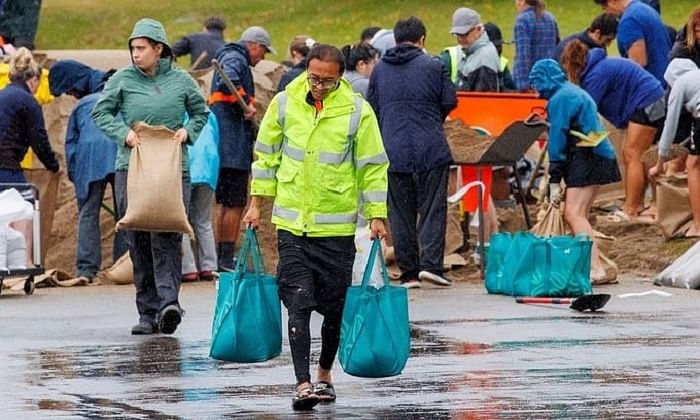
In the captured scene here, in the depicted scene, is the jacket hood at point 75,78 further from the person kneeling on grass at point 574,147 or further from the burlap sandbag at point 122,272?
the person kneeling on grass at point 574,147

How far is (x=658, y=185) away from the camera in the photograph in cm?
1700

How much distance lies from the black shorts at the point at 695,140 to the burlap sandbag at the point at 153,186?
5239 millimetres

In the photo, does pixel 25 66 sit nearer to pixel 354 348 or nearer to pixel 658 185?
pixel 658 185

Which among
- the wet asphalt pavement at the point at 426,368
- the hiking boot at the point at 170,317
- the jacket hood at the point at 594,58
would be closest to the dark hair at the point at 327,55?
the wet asphalt pavement at the point at 426,368

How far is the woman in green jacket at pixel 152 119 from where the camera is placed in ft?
40.5

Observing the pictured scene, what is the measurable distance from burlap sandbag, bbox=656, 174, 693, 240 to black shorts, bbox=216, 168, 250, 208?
145 inches

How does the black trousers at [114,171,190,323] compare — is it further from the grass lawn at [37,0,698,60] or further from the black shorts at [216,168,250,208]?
the grass lawn at [37,0,698,60]

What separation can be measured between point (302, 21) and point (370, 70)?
29164 millimetres

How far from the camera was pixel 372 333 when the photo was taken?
9250 mm

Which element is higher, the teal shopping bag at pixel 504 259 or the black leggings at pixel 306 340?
the black leggings at pixel 306 340

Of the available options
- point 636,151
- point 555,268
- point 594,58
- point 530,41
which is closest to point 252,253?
point 555,268

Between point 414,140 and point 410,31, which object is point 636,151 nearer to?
point 414,140

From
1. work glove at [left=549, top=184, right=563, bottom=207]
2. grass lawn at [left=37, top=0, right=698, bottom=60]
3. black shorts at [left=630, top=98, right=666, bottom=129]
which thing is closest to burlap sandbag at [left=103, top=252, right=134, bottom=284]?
work glove at [left=549, top=184, right=563, bottom=207]

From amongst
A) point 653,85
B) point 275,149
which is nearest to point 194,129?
point 275,149
